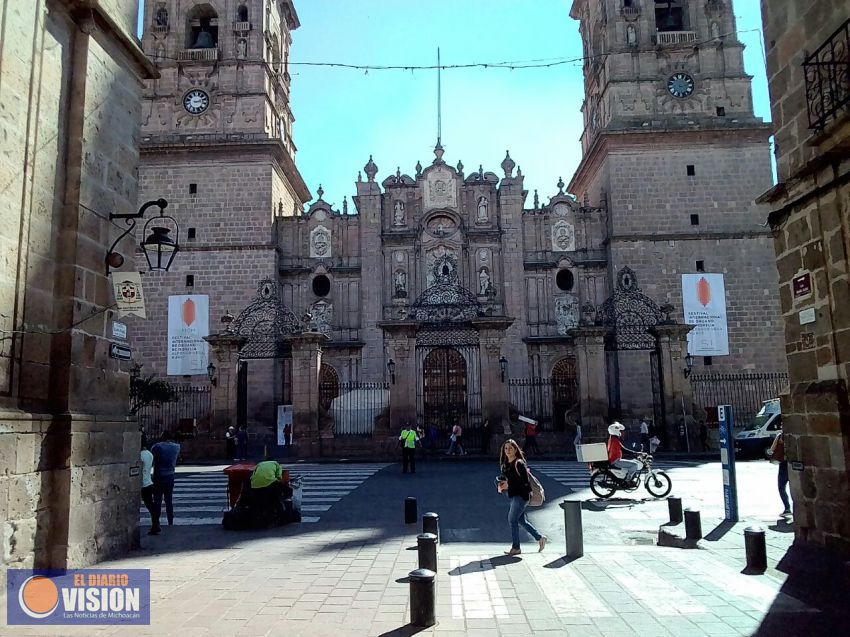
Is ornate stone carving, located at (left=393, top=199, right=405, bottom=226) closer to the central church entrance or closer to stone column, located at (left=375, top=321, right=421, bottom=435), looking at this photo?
the central church entrance

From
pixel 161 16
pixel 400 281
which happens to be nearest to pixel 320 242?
pixel 400 281

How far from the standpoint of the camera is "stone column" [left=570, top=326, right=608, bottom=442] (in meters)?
24.1

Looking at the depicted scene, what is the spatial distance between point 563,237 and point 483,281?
185 inches

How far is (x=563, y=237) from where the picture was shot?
34062mm

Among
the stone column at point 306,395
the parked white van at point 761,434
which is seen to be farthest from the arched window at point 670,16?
A: the stone column at point 306,395

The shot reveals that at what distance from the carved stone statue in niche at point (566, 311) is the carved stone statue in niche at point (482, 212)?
535 centimetres

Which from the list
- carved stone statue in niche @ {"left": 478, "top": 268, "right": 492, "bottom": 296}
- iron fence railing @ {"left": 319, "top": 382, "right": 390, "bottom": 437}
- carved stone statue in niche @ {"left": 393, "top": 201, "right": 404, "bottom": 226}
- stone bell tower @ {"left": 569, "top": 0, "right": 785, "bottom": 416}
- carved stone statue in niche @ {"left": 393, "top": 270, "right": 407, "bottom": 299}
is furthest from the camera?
carved stone statue in niche @ {"left": 393, "top": 201, "right": 404, "bottom": 226}

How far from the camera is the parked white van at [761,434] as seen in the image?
2231cm

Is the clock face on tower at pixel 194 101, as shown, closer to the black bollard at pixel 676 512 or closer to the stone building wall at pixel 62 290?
the stone building wall at pixel 62 290

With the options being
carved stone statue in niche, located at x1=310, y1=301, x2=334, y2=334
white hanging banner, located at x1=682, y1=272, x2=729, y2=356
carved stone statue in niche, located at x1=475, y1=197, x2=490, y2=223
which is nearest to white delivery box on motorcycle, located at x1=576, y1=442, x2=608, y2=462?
white hanging banner, located at x1=682, y1=272, x2=729, y2=356

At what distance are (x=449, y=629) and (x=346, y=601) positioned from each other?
47.2 inches

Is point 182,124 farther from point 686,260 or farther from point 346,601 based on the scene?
point 346,601

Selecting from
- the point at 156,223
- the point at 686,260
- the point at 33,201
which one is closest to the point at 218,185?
the point at 156,223

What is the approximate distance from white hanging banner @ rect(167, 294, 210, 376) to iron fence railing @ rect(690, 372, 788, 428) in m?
22.3
